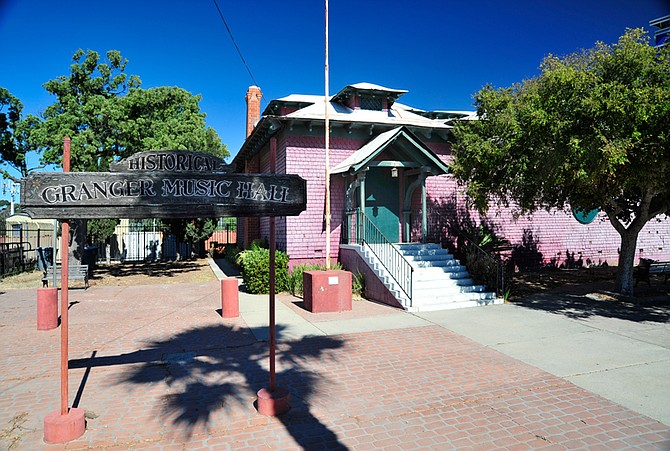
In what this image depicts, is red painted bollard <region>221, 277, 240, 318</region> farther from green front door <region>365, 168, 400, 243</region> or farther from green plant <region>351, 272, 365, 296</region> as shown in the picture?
green front door <region>365, 168, 400, 243</region>

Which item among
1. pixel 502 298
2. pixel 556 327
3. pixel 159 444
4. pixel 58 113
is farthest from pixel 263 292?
pixel 58 113

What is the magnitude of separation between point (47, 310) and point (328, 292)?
19.3ft

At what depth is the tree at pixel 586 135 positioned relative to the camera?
821 cm

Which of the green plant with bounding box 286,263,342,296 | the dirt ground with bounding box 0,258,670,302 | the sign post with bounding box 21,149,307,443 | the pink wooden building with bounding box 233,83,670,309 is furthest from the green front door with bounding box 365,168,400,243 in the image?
the sign post with bounding box 21,149,307,443

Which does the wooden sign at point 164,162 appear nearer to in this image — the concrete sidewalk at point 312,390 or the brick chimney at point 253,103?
the concrete sidewalk at point 312,390

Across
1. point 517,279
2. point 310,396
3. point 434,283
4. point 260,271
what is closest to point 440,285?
point 434,283

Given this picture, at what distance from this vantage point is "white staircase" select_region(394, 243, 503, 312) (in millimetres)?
10539

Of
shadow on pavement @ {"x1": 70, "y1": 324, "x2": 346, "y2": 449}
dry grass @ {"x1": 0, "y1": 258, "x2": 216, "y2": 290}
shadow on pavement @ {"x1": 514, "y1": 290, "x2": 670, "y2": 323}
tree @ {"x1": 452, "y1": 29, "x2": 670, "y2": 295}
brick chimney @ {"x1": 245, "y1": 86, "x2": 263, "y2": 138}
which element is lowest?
dry grass @ {"x1": 0, "y1": 258, "x2": 216, "y2": 290}

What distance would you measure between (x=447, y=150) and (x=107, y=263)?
18.4 metres

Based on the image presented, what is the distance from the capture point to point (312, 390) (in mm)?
5398

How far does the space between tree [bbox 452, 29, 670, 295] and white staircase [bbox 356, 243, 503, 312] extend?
83.9 inches

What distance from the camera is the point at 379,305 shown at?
11.0m

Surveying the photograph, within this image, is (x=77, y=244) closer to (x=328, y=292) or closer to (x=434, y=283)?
(x=328, y=292)

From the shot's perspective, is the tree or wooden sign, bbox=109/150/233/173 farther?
the tree
